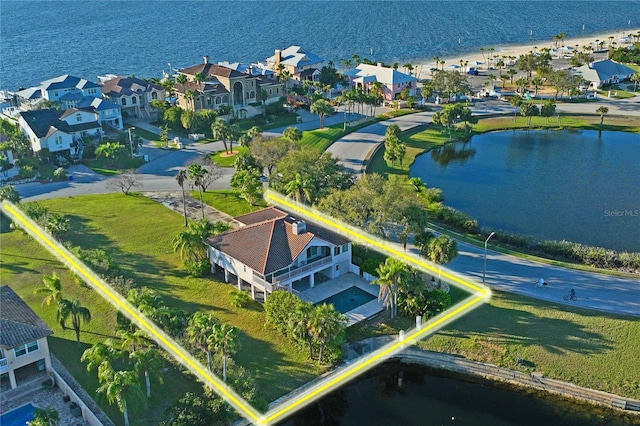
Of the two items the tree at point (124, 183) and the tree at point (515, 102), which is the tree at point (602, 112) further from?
the tree at point (124, 183)

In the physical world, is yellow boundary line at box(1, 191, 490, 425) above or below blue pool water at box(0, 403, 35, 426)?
above

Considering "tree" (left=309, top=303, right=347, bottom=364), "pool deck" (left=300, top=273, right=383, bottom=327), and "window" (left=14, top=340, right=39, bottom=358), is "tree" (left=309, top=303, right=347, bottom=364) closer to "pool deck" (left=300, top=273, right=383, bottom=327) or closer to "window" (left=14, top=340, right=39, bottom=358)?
"pool deck" (left=300, top=273, right=383, bottom=327)

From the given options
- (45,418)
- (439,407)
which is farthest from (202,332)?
(439,407)

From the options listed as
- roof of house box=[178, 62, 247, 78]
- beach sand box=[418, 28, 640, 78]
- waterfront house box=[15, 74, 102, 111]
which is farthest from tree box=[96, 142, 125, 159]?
beach sand box=[418, 28, 640, 78]

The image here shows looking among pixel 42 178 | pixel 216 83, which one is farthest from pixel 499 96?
pixel 42 178

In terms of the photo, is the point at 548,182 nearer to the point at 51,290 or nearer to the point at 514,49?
the point at 51,290

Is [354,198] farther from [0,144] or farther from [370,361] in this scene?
[0,144]
